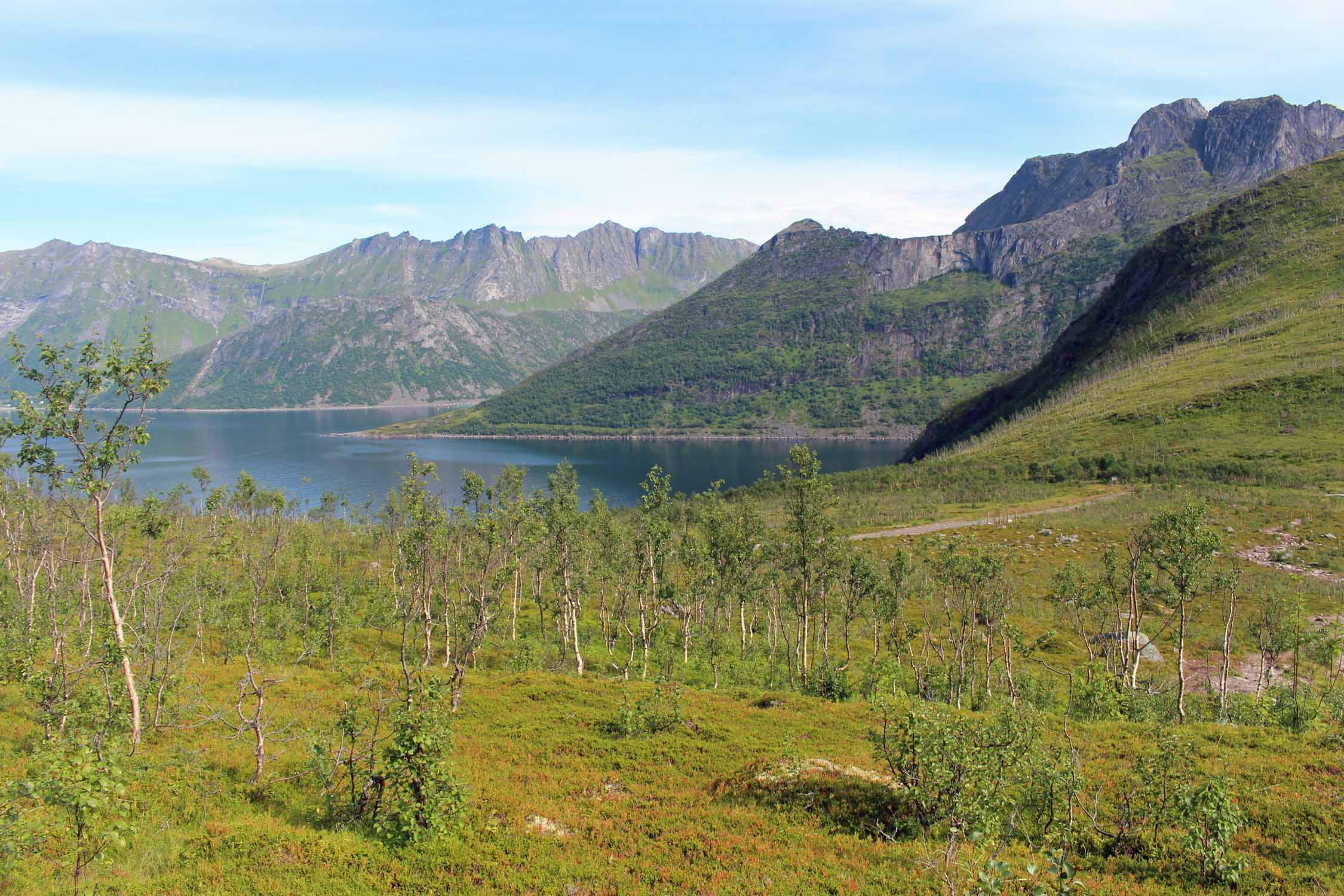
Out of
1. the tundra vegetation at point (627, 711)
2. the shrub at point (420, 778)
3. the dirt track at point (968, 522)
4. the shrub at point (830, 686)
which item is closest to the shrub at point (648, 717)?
the tundra vegetation at point (627, 711)

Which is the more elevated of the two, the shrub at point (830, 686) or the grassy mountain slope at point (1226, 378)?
the grassy mountain slope at point (1226, 378)

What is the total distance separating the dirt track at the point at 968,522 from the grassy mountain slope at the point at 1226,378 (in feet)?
65.1

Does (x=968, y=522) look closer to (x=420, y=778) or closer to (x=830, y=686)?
(x=830, y=686)

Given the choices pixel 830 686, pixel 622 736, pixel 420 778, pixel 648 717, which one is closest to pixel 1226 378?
pixel 830 686

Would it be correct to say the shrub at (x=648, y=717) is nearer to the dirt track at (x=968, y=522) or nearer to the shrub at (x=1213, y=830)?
the shrub at (x=1213, y=830)

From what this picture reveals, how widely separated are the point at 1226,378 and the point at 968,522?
77067mm

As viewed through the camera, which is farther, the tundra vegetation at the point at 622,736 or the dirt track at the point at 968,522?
the dirt track at the point at 968,522

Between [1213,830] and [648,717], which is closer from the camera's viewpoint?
[1213,830]

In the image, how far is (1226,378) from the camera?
5300 inches

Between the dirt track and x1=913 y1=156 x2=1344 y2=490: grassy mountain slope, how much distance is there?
19.8 m

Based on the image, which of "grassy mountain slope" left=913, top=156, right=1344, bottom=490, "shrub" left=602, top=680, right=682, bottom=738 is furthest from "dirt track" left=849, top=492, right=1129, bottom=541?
"shrub" left=602, top=680, right=682, bottom=738

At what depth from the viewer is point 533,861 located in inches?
602

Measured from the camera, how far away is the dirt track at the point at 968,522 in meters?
101

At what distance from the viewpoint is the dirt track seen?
101 meters
